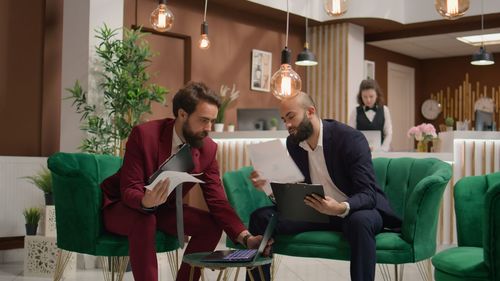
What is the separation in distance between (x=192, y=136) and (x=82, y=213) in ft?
2.38

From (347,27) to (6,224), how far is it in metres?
5.65

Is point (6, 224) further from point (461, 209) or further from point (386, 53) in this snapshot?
point (386, 53)

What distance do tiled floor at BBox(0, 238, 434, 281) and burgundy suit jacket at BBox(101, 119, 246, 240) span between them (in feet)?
5.08

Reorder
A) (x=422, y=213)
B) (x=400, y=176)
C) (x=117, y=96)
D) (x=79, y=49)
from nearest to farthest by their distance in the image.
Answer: (x=422, y=213)
(x=400, y=176)
(x=117, y=96)
(x=79, y=49)

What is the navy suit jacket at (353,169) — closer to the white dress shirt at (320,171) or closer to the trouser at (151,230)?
the white dress shirt at (320,171)

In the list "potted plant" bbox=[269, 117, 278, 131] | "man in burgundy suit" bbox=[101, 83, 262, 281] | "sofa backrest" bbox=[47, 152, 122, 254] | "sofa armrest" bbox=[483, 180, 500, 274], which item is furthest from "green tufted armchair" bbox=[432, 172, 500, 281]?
"potted plant" bbox=[269, 117, 278, 131]

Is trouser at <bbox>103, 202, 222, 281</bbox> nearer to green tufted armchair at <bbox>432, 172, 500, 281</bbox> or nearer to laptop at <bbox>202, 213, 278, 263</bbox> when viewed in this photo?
laptop at <bbox>202, 213, 278, 263</bbox>

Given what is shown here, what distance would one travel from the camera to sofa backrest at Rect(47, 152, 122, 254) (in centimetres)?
340

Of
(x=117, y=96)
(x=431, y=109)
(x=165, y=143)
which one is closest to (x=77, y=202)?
(x=165, y=143)

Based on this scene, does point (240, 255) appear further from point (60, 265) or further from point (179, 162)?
point (60, 265)

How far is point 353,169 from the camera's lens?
3.41 m

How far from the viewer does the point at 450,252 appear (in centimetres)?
294

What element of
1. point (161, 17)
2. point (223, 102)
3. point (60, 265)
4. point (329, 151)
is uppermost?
point (161, 17)

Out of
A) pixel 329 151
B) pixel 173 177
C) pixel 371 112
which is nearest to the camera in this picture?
pixel 173 177
